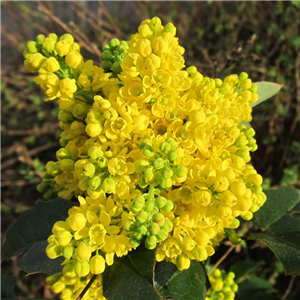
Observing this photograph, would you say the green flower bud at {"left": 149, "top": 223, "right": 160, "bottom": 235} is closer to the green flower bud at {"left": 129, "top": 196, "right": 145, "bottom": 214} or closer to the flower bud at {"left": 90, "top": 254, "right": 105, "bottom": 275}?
the green flower bud at {"left": 129, "top": 196, "right": 145, "bottom": 214}

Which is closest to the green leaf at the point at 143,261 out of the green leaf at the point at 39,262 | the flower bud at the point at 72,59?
the green leaf at the point at 39,262

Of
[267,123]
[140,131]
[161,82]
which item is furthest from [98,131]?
[267,123]

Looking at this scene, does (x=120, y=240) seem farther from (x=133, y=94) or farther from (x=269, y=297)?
(x=269, y=297)

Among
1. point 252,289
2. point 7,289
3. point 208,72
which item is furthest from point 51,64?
point 208,72

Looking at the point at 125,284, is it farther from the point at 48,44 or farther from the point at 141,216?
the point at 48,44

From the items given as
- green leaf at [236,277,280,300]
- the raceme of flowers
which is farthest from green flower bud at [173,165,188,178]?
green leaf at [236,277,280,300]
